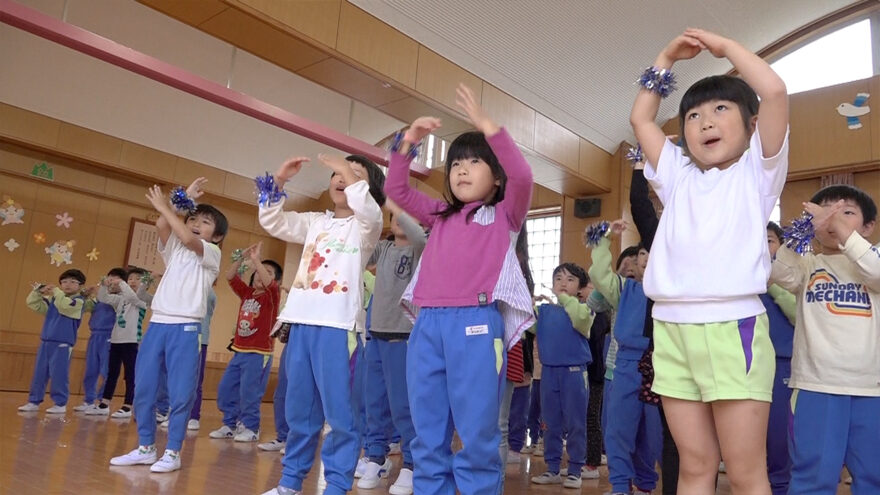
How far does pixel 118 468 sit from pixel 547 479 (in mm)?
2187

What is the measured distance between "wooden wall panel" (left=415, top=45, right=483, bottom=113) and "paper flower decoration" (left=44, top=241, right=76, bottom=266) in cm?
494

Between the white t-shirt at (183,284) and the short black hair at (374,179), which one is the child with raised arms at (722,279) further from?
the white t-shirt at (183,284)

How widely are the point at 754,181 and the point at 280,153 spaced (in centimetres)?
822

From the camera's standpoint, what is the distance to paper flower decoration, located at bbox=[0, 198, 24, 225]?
7.44 m

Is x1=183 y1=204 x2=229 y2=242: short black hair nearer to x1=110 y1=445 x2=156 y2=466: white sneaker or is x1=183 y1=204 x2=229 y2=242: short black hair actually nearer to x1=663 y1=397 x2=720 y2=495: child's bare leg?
x1=110 y1=445 x2=156 y2=466: white sneaker

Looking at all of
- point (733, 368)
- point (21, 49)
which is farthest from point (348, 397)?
point (21, 49)

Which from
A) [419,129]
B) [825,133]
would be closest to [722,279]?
[419,129]

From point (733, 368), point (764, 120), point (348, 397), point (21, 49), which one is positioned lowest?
point (348, 397)

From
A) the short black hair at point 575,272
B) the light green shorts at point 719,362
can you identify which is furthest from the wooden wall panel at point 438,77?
the light green shorts at point 719,362

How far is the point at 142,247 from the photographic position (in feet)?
28.6

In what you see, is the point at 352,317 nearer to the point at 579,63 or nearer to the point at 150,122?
the point at 579,63

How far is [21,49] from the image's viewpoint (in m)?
6.58

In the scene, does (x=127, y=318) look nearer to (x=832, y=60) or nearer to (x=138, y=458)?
(x=138, y=458)

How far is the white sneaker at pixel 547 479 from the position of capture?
3.53m
